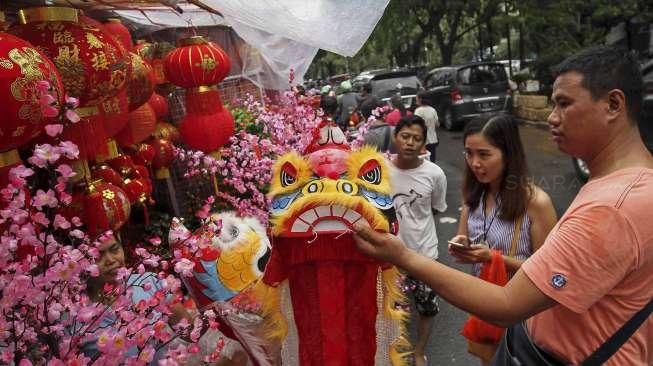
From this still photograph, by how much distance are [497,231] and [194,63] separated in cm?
232

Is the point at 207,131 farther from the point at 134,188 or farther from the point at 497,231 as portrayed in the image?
the point at 497,231

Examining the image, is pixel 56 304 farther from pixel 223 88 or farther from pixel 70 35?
pixel 223 88

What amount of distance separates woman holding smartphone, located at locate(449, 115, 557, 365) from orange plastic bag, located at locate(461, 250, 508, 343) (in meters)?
0.05

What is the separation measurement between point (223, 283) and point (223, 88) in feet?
14.6

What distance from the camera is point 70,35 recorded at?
6.80 ft

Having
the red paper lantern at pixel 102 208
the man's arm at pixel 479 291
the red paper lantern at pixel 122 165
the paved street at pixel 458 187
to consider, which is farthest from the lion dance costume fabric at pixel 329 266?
the paved street at pixel 458 187

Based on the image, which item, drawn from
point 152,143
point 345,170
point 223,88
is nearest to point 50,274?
point 345,170

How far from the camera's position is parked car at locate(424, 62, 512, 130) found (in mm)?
14328

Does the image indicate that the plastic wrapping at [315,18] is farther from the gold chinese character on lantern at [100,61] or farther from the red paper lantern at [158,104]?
the red paper lantern at [158,104]

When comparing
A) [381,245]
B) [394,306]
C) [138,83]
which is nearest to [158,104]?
[138,83]

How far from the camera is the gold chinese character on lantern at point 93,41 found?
211 centimetres

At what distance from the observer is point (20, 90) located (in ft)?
5.20

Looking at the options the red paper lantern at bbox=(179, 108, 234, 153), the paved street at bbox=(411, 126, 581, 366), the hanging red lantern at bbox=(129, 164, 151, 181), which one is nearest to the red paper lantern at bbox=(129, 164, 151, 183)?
the hanging red lantern at bbox=(129, 164, 151, 181)

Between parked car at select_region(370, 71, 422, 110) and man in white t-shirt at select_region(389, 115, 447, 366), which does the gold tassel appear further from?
parked car at select_region(370, 71, 422, 110)
